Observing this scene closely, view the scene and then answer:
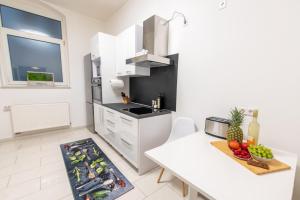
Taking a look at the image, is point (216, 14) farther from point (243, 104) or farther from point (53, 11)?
point (53, 11)

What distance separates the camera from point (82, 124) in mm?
3549

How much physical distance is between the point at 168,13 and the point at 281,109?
71.4 inches

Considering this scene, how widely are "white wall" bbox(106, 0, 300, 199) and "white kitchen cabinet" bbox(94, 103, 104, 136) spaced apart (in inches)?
67.0

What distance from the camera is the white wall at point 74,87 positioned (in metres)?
2.71

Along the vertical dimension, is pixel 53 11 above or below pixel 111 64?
above

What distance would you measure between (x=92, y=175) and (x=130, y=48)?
2.01m

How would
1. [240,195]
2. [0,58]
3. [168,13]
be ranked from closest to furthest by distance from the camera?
[240,195] < [168,13] < [0,58]

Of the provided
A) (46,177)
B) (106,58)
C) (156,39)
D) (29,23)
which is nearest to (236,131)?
(156,39)

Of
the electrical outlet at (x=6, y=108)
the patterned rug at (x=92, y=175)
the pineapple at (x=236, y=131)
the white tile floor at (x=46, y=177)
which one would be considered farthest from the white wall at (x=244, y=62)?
the electrical outlet at (x=6, y=108)

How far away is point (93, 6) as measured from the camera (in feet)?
9.52

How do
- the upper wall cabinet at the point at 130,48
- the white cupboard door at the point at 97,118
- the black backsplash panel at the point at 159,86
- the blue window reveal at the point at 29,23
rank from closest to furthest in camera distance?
the black backsplash panel at the point at 159,86 → the upper wall cabinet at the point at 130,48 → the blue window reveal at the point at 29,23 → the white cupboard door at the point at 97,118

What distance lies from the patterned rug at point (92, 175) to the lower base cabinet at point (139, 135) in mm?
277

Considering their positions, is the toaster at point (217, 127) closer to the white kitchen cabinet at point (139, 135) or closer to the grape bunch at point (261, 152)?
the grape bunch at point (261, 152)

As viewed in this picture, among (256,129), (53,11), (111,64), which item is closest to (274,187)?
(256,129)
